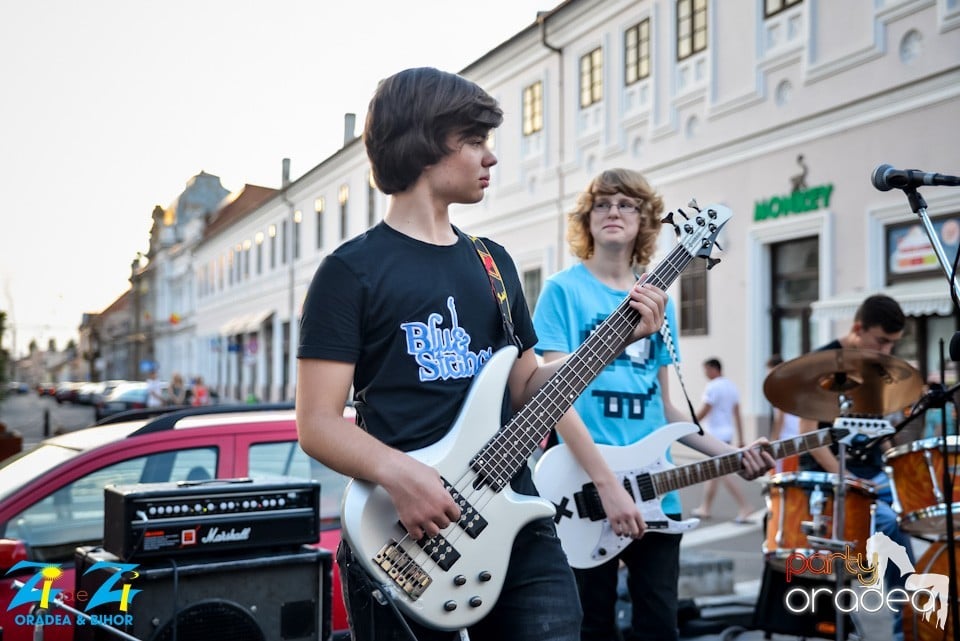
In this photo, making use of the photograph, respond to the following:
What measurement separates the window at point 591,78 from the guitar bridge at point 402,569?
17689 mm

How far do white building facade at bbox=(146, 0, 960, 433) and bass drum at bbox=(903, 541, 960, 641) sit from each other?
277 inches

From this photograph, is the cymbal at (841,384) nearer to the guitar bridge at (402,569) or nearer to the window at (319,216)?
the guitar bridge at (402,569)

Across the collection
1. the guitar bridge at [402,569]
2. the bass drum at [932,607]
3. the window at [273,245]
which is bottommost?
the bass drum at [932,607]

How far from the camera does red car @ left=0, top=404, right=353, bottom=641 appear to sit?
172 inches

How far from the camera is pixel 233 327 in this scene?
162 ft

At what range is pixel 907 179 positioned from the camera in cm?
328

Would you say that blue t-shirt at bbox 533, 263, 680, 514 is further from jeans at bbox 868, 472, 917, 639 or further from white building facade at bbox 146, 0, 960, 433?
white building facade at bbox 146, 0, 960, 433

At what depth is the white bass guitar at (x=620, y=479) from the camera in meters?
3.37

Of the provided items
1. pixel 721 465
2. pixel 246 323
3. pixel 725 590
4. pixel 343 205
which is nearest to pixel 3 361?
pixel 343 205

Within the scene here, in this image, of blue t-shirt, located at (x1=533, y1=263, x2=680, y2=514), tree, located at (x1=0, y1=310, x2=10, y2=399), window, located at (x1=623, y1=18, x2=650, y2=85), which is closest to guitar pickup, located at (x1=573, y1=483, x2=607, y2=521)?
blue t-shirt, located at (x1=533, y1=263, x2=680, y2=514)

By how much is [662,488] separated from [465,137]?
1.75 metres

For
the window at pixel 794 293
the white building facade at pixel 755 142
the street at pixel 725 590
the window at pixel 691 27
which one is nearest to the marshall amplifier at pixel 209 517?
the street at pixel 725 590

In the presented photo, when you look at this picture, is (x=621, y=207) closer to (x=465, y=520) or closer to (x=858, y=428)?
(x=858, y=428)

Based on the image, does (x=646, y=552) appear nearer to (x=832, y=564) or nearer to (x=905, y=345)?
(x=832, y=564)
